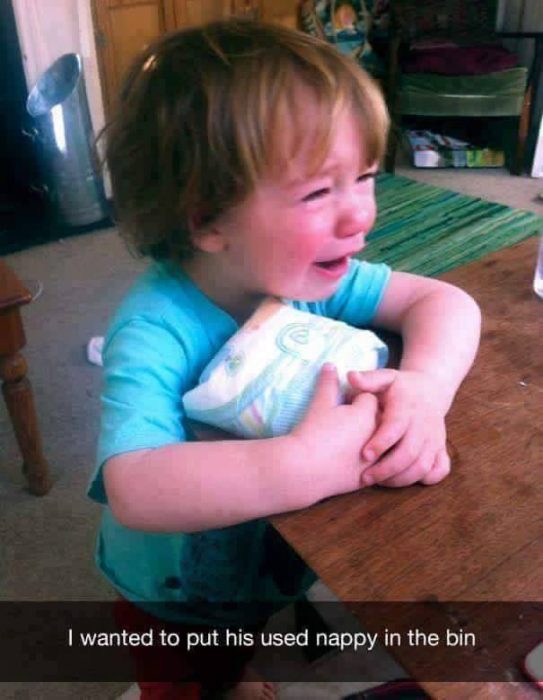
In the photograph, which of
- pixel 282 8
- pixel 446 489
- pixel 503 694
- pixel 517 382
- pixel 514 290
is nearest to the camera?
pixel 503 694

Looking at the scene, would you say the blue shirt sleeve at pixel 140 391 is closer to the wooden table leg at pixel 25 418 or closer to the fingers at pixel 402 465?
the fingers at pixel 402 465

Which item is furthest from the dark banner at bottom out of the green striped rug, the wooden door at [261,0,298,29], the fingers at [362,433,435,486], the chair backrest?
the chair backrest

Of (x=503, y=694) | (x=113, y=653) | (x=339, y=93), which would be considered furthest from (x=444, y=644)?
(x=113, y=653)

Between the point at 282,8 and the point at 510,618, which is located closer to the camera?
the point at 510,618

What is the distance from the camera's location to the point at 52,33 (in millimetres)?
2736

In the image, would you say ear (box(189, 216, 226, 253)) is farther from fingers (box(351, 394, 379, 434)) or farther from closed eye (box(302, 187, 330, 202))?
fingers (box(351, 394, 379, 434))

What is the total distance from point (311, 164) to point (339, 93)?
7cm

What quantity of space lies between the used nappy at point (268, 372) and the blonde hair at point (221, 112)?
4.9 inches

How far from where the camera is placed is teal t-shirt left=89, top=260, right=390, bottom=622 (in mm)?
584

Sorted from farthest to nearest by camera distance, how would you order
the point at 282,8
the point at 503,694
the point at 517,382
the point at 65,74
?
the point at 282,8
the point at 65,74
the point at 517,382
the point at 503,694

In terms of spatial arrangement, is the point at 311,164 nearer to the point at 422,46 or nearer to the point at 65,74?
the point at 65,74

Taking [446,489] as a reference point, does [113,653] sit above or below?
below

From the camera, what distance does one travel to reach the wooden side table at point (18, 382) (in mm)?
1315

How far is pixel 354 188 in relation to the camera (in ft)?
2.00
